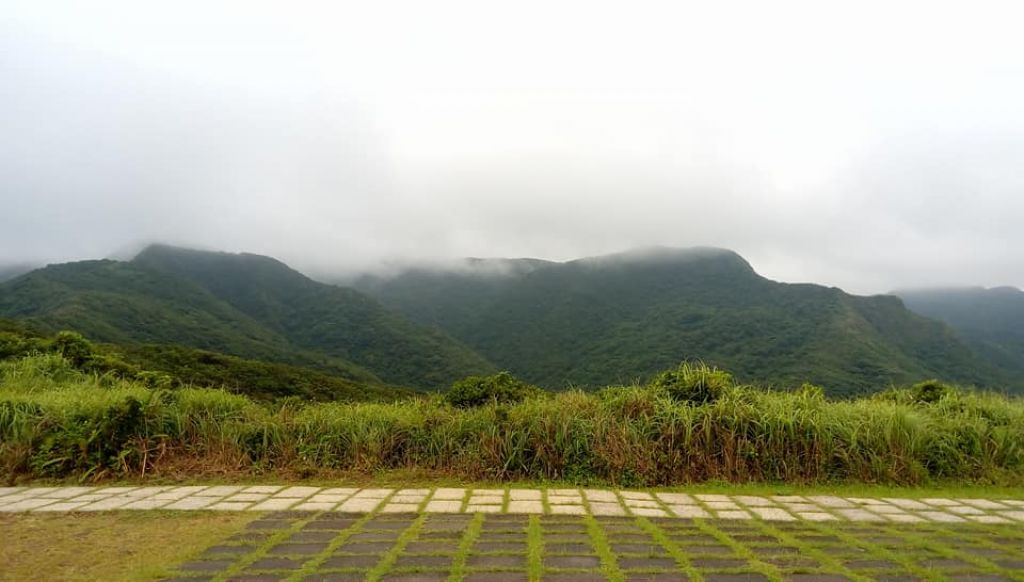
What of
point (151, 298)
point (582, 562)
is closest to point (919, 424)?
point (582, 562)

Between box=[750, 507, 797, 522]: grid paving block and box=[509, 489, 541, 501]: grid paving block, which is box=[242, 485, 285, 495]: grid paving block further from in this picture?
box=[750, 507, 797, 522]: grid paving block

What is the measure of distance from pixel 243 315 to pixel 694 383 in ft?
244

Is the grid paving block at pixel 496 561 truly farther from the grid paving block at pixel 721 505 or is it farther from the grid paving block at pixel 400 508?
the grid paving block at pixel 721 505

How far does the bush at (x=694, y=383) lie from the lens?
677 cm

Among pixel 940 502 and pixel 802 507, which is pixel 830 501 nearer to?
pixel 802 507

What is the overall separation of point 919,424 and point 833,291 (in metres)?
65.9

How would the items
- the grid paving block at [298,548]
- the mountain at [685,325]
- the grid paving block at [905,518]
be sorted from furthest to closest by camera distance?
the mountain at [685,325] < the grid paving block at [905,518] < the grid paving block at [298,548]

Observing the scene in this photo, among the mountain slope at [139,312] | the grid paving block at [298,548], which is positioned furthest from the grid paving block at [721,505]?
the mountain slope at [139,312]

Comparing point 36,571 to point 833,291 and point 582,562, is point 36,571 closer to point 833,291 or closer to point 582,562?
point 582,562

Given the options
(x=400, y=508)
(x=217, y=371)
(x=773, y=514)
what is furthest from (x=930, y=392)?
(x=217, y=371)

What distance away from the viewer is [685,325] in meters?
67.5

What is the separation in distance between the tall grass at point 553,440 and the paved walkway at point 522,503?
1.98ft

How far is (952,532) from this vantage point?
4.15 metres

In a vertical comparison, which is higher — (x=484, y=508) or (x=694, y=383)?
(x=694, y=383)
